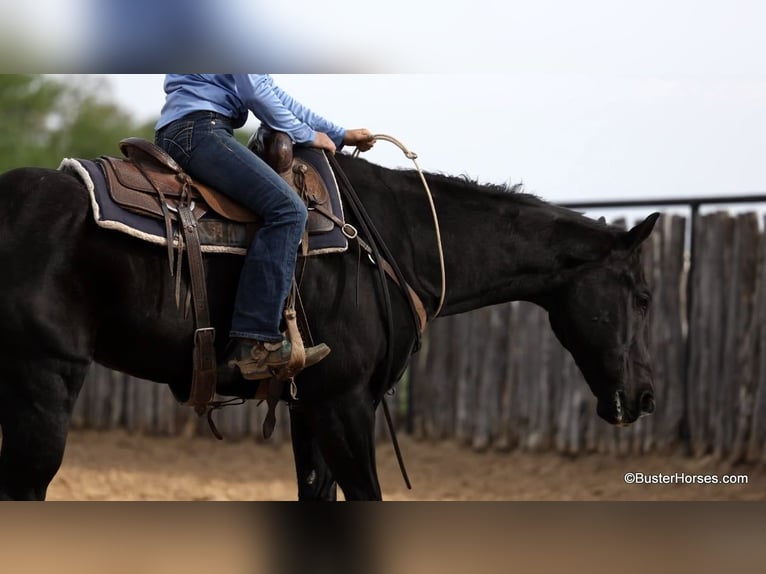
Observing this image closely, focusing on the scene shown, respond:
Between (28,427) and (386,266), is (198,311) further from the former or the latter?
(386,266)

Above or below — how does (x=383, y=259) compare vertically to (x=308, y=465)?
above

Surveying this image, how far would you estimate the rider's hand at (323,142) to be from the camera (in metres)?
4.22

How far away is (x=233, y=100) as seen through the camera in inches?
161

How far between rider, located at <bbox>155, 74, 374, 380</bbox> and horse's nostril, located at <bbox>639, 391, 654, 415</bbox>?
5.43 ft

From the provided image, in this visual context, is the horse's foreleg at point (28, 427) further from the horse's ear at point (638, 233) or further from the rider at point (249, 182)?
the horse's ear at point (638, 233)

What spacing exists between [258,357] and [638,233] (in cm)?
194

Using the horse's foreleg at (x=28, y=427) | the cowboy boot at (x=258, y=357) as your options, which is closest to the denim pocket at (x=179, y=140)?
the cowboy boot at (x=258, y=357)

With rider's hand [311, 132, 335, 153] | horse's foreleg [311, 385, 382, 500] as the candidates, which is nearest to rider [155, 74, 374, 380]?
rider's hand [311, 132, 335, 153]

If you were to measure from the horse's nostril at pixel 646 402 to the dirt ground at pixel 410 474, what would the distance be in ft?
12.4

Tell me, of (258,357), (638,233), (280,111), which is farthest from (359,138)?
(638,233)

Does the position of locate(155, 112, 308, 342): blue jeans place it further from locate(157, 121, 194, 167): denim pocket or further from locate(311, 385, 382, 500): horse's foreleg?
locate(311, 385, 382, 500): horse's foreleg

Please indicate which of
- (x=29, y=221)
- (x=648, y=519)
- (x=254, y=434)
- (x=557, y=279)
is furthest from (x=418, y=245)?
(x=254, y=434)

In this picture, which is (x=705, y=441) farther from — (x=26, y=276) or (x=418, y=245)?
(x=26, y=276)

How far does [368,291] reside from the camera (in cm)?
416
